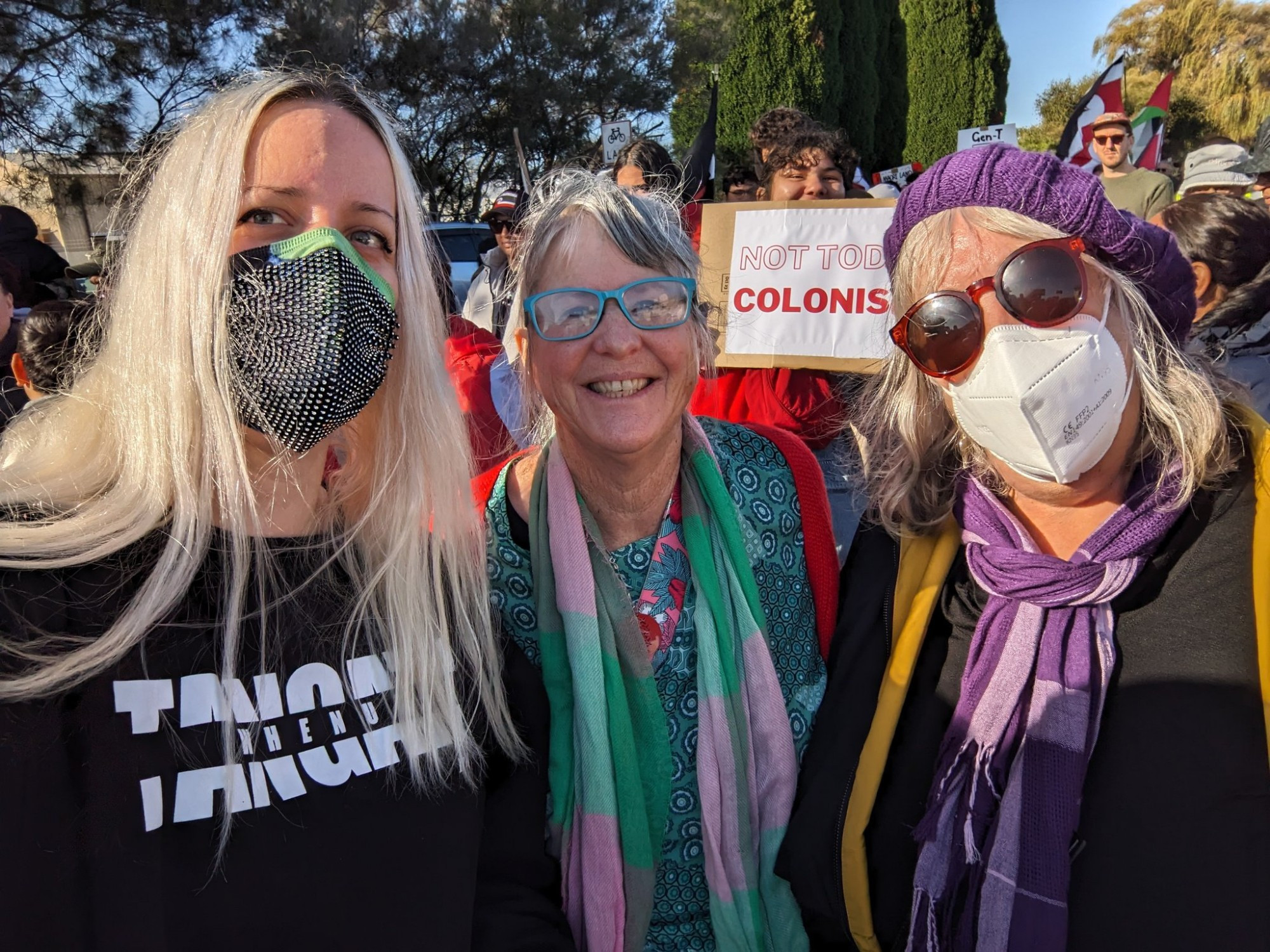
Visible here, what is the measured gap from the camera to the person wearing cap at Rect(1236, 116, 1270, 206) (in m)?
7.51

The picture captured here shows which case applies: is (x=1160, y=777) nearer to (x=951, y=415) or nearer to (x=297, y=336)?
(x=951, y=415)

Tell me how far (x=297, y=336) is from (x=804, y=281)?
276cm

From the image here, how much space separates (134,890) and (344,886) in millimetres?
256

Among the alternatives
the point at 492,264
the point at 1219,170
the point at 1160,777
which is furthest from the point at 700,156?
the point at 1219,170

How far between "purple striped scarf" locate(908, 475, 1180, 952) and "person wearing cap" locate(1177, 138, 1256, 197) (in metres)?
7.82

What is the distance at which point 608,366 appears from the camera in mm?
1795

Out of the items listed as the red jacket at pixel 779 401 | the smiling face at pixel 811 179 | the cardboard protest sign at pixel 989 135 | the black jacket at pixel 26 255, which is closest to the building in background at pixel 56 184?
the black jacket at pixel 26 255

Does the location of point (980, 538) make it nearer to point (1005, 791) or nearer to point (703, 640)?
point (1005, 791)

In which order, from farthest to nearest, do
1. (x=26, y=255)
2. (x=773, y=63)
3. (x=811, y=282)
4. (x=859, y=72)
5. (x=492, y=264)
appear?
(x=859, y=72)
(x=773, y=63)
(x=492, y=264)
(x=26, y=255)
(x=811, y=282)

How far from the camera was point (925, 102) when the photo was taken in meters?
20.1

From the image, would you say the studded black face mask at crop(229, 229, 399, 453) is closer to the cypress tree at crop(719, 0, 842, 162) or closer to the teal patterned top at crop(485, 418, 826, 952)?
the teal patterned top at crop(485, 418, 826, 952)

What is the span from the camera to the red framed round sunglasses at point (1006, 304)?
149cm

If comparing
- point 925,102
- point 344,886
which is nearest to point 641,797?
point 344,886

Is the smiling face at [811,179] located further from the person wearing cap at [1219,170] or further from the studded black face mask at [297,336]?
the person wearing cap at [1219,170]
